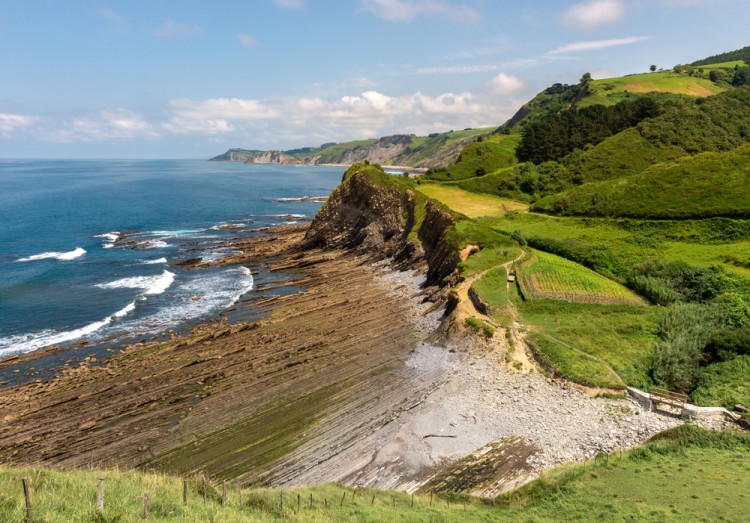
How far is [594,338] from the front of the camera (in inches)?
1323

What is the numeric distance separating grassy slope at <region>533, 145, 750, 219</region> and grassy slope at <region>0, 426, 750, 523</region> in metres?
42.5

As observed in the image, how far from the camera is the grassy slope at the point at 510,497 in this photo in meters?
12.7

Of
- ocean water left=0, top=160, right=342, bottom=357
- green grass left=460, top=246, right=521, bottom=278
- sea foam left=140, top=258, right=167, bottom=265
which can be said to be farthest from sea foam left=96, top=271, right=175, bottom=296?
green grass left=460, top=246, right=521, bottom=278

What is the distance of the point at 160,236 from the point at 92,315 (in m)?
45.7

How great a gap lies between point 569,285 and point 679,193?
100 ft

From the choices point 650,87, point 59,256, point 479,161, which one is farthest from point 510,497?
point 650,87

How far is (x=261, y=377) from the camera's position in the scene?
33.6m

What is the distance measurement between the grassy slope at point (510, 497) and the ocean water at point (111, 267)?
31.5 metres

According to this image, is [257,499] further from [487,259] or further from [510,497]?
[487,259]

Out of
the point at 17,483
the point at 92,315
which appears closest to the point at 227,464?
the point at 17,483

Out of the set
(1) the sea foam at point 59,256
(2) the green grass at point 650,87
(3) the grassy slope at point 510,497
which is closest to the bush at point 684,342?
(3) the grassy slope at point 510,497

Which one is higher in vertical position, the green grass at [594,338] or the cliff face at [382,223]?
the cliff face at [382,223]

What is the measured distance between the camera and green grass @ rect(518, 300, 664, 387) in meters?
29.6

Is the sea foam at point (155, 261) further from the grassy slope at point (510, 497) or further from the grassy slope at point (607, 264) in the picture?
the grassy slope at point (510, 497)
